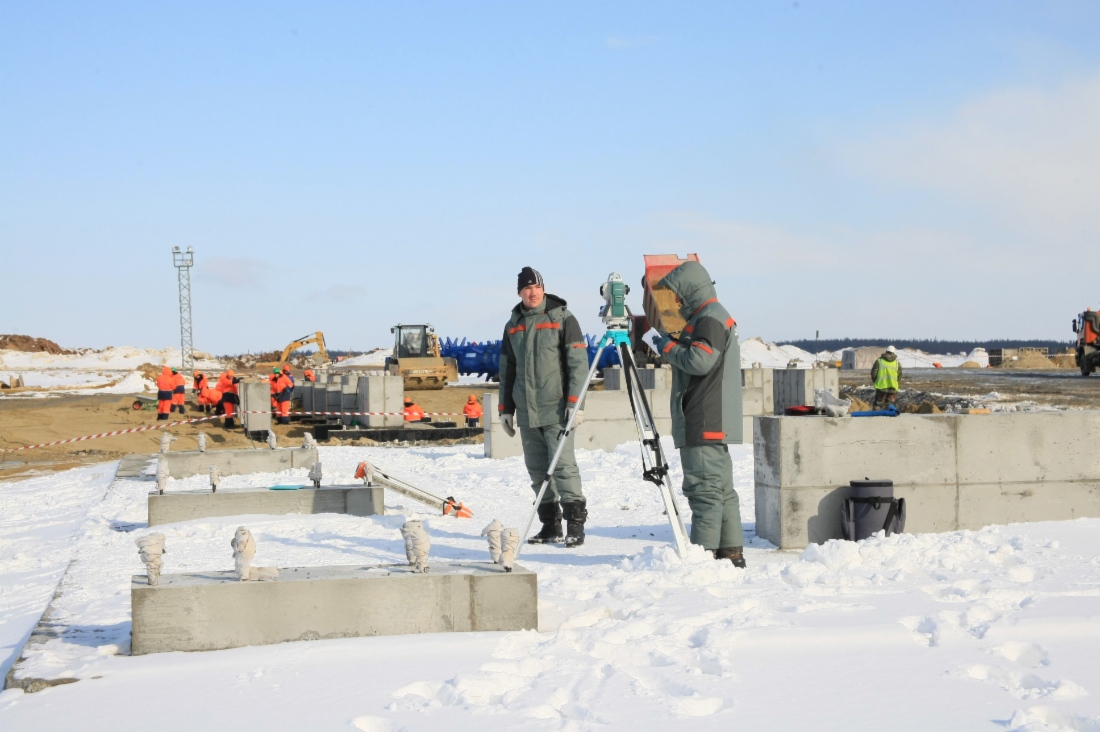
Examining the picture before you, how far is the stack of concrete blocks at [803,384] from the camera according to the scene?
19.5m

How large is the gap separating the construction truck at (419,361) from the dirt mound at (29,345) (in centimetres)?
6213

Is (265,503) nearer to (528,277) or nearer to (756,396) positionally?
(528,277)

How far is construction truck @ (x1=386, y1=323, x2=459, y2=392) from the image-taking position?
126ft

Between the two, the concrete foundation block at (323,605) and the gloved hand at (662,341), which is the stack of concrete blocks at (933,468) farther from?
the concrete foundation block at (323,605)

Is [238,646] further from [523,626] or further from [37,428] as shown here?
[37,428]

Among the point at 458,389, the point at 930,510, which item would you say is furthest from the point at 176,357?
the point at 930,510

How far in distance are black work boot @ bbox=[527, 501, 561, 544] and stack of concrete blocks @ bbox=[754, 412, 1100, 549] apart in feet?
4.69

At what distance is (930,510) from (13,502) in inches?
360

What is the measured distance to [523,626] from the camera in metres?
4.64

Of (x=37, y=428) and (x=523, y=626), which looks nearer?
(x=523, y=626)

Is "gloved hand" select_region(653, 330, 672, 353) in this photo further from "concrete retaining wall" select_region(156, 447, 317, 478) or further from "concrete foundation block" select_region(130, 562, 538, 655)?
"concrete retaining wall" select_region(156, 447, 317, 478)

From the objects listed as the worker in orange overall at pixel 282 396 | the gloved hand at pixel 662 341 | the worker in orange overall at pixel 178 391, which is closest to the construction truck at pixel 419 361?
the worker in orange overall at pixel 178 391


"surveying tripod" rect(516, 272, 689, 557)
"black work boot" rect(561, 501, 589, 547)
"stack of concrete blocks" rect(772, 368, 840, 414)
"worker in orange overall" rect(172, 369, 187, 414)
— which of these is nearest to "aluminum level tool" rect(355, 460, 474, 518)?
"black work boot" rect(561, 501, 589, 547)

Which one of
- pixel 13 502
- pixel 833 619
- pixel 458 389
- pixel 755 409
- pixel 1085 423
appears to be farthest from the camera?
pixel 458 389
